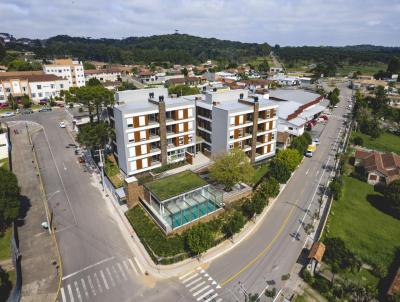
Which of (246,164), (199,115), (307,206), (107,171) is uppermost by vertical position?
(199,115)

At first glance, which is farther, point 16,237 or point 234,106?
point 234,106

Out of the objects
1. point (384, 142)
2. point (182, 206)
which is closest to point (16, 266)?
point (182, 206)

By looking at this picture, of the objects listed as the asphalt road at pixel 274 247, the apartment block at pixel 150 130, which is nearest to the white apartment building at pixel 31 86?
the apartment block at pixel 150 130

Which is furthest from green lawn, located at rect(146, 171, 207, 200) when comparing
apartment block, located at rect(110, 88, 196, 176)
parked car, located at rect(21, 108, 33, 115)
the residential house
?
parked car, located at rect(21, 108, 33, 115)

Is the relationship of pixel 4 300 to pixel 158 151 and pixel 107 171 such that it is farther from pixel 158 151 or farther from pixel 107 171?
pixel 158 151

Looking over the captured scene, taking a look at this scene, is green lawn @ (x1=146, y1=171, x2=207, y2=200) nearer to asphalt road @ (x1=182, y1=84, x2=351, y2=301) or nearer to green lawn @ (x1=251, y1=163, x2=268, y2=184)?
asphalt road @ (x1=182, y1=84, x2=351, y2=301)

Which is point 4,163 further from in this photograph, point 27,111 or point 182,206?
point 27,111

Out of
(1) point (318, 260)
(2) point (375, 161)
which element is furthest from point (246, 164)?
(2) point (375, 161)
